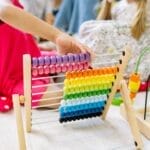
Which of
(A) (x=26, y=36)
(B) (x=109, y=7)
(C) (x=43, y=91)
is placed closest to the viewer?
(C) (x=43, y=91)

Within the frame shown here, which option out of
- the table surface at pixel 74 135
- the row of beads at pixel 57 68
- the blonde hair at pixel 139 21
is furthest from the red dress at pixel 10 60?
the blonde hair at pixel 139 21

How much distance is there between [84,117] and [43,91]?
8.4 inches

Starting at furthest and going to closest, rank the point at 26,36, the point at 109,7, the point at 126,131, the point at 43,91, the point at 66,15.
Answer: the point at 66,15, the point at 109,7, the point at 26,36, the point at 43,91, the point at 126,131

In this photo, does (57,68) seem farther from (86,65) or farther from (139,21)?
(139,21)

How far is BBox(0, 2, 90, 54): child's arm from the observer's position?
3.30 ft

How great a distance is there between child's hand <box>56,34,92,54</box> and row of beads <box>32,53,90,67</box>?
39 millimetres

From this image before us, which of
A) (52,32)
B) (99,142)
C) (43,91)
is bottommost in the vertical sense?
(99,142)

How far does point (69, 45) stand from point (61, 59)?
0.09 m

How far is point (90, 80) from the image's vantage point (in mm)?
1026

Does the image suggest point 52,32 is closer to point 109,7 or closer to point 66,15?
point 109,7

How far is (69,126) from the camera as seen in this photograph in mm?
1171

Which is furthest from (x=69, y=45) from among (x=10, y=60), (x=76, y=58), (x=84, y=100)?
(x=10, y=60)

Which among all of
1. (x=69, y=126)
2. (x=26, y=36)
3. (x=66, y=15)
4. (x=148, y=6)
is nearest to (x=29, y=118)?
(x=69, y=126)

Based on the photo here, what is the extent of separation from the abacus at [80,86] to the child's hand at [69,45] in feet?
0.17
